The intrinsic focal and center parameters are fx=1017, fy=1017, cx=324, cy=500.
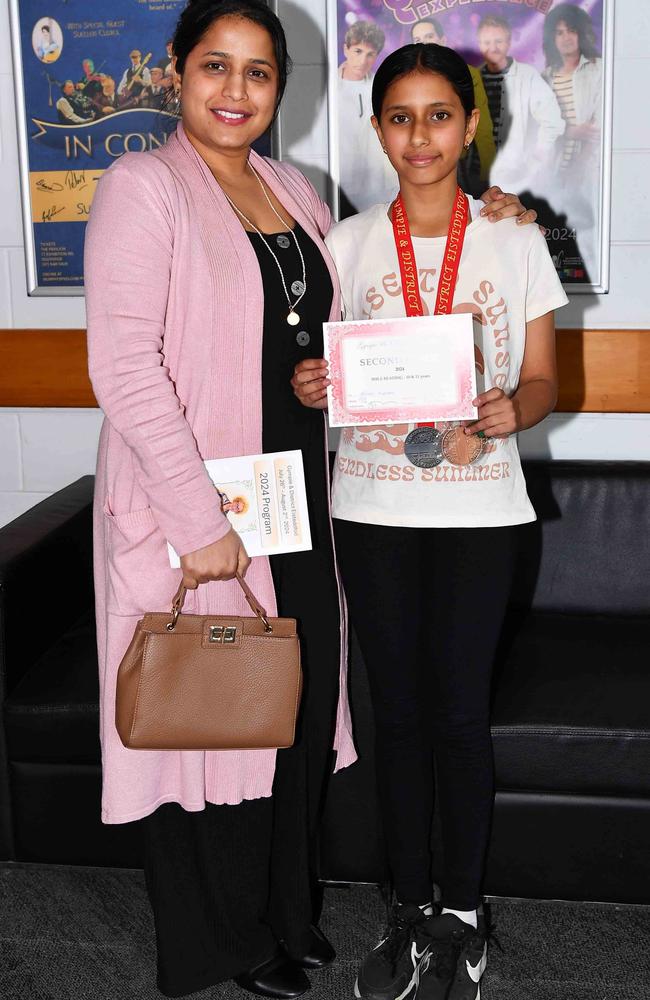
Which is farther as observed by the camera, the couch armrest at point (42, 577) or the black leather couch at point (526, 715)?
the couch armrest at point (42, 577)

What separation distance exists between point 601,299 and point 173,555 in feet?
5.36

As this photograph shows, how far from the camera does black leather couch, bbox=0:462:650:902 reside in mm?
2109

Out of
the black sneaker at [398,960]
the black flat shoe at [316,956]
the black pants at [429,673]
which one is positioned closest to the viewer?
the black pants at [429,673]

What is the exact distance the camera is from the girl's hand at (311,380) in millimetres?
1682

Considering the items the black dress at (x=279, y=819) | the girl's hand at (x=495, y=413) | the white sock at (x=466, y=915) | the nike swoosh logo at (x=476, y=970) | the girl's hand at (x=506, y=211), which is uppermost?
the girl's hand at (x=506, y=211)

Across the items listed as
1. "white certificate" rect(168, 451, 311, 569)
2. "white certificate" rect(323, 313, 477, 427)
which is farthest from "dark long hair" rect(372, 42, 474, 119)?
"white certificate" rect(168, 451, 311, 569)

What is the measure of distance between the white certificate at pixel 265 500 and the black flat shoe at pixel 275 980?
2.82 feet

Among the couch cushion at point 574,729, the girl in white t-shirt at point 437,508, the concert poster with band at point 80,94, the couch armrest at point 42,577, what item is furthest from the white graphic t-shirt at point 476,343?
the concert poster with band at point 80,94

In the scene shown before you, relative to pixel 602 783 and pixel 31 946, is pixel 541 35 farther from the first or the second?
pixel 31 946

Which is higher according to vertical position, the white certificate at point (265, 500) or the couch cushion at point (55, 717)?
the white certificate at point (265, 500)

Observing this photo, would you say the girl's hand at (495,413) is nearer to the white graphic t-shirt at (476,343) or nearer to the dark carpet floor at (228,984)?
the white graphic t-shirt at (476,343)

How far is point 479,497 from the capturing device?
5.73ft

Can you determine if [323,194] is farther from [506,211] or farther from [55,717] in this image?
[55,717]

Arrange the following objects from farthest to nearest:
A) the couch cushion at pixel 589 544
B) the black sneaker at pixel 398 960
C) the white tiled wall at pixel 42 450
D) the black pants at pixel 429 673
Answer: the white tiled wall at pixel 42 450
the couch cushion at pixel 589 544
the black sneaker at pixel 398 960
the black pants at pixel 429 673
